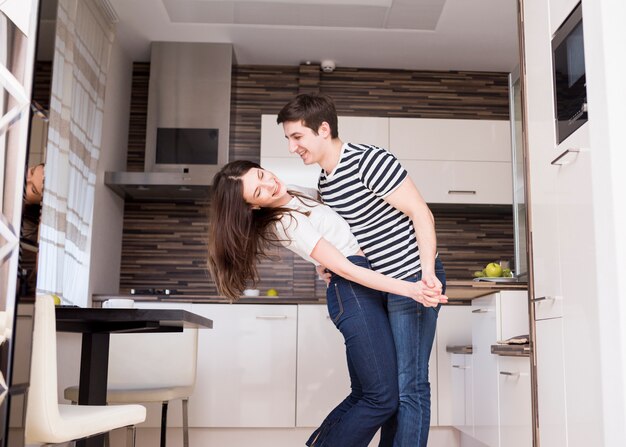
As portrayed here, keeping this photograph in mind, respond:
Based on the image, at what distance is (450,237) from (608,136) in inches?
131

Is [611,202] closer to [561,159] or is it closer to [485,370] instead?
[561,159]

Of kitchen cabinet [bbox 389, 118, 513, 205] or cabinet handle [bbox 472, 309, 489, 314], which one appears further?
kitchen cabinet [bbox 389, 118, 513, 205]

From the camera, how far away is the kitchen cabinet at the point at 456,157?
4719mm

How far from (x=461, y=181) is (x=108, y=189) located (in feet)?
7.85

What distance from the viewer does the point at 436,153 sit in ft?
15.6

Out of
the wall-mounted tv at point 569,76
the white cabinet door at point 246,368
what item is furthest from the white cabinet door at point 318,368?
the wall-mounted tv at point 569,76

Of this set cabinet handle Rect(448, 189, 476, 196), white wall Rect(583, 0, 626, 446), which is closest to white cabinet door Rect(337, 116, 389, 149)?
cabinet handle Rect(448, 189, 476, 196)

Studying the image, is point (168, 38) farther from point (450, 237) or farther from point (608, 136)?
point (608, 136)

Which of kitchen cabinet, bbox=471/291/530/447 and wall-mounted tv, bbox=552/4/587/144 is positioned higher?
wall-mounted tv, bbox=552/4/587/144

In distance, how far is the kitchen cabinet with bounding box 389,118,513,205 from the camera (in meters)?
4.72

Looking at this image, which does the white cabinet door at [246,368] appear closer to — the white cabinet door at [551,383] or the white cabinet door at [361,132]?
the white cabinet door at [361,132]

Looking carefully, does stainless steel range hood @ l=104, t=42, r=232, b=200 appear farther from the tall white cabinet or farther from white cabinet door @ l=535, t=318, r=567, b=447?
white cabinet door @ l=535, t=318, r=567, b=447

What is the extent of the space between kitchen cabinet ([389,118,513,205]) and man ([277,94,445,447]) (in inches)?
103

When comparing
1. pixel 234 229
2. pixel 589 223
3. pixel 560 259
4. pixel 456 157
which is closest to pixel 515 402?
pixel 560 259
